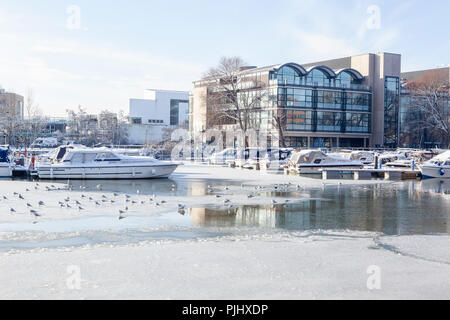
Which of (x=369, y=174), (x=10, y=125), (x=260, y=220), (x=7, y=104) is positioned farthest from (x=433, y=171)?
(x=7, y=104)

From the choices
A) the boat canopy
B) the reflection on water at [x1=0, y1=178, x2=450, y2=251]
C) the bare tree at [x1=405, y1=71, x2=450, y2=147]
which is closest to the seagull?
the reflection on water at [x1=0, y1=178, x2=450, y2=251]

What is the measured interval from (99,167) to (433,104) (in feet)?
194

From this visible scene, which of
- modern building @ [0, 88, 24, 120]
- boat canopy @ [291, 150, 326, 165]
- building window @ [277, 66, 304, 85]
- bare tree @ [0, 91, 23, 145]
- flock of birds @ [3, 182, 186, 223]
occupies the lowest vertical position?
flock of birds @ [3, 182, 186, 223]

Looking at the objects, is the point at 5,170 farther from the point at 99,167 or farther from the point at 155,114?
the point at 155,114

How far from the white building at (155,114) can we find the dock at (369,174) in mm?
60160

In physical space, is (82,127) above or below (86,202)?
above

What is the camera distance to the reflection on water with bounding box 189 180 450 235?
1356cm

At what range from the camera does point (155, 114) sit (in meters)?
102

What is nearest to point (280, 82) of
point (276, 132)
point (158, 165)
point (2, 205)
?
point (276, 132)

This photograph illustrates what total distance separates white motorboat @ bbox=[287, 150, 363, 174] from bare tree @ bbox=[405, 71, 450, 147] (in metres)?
39.2

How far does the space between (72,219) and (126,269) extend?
638 centimetres

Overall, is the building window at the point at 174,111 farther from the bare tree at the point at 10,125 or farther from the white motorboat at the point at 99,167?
the white motorboat at the point at 99,167

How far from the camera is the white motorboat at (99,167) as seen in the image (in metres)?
27.6

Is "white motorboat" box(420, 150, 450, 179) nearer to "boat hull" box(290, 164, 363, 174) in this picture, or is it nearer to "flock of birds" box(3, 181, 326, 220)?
"boat hull" box(290, 164, 363, 174)
